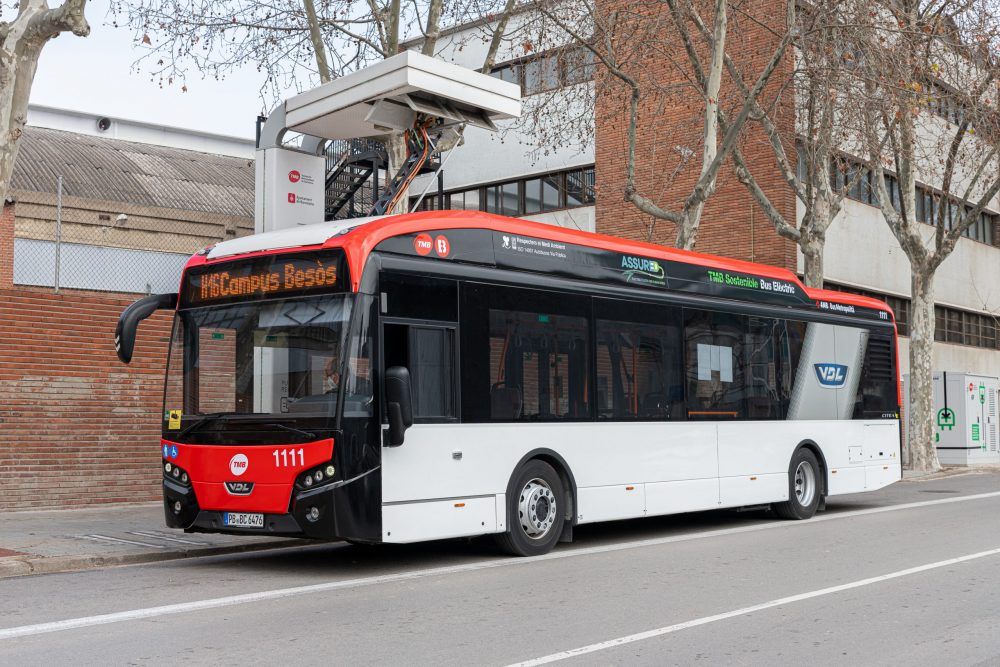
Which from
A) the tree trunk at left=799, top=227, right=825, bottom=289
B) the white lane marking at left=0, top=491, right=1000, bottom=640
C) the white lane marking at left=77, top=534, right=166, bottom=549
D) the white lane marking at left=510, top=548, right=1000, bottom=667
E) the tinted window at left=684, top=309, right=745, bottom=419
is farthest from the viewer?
the tree trunk at left=799, top=227, right=825, bottom=289

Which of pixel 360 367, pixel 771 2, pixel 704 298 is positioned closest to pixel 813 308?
pixel 704 298

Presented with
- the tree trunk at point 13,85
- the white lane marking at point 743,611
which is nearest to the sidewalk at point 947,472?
the white lane marking at point 743,611

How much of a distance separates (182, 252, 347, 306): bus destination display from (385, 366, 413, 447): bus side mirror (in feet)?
2.93

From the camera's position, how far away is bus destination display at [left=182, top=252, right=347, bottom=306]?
9.62 m

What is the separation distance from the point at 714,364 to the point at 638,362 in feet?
5.35

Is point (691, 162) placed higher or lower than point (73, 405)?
higher

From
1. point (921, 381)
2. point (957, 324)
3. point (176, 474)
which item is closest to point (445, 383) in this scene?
point (176, 474)

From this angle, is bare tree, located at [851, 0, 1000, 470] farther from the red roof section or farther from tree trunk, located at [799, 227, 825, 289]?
the red roof section

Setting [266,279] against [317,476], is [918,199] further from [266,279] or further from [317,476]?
[317,476]

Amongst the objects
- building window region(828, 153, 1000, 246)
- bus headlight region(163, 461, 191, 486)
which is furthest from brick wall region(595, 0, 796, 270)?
bus headlight region(163, 461, 191, 486)

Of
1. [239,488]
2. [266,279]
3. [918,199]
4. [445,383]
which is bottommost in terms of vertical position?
[239,488]

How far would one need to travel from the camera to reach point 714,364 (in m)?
13.7

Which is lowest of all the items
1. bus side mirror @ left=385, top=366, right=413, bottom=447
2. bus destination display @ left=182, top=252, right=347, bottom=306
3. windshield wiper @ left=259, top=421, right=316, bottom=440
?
windshield wiper @ left=259, top=421, right=316, bottom=440

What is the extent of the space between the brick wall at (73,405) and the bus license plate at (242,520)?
5.69 m
